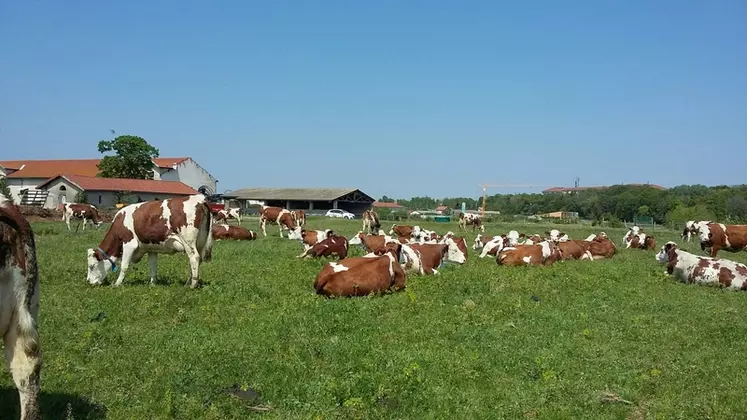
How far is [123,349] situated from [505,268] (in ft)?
42.6

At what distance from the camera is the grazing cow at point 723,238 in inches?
993

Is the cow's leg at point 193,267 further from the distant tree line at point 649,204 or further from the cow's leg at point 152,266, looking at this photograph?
the distant tree line at point 649,204

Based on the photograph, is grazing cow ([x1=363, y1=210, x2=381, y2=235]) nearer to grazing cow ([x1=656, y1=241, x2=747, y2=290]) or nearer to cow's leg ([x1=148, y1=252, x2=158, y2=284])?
grazing cow ([x1=656, y1=241, x2=747, y2=290])

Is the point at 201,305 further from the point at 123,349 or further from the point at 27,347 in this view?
the point at 27,347

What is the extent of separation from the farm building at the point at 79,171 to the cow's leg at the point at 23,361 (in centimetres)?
8672

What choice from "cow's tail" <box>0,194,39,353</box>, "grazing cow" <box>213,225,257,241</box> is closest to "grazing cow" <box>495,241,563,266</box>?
"grazing cow" <box>213,225,257,241</box>

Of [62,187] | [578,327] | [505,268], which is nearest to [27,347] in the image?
[578,327]

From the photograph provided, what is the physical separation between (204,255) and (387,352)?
24.4ft

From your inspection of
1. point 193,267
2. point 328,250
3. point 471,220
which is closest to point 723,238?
point 328,250

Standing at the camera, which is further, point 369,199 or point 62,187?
point 369,199

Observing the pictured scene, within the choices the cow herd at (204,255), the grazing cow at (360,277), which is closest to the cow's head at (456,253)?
the cow herd at (204,255)

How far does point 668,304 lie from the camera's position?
13.5 m

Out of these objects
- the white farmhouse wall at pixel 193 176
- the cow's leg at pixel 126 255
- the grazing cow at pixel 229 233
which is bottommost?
the grazing cow at pixel 229 233

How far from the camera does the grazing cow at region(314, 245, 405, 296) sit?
43.8 ft
